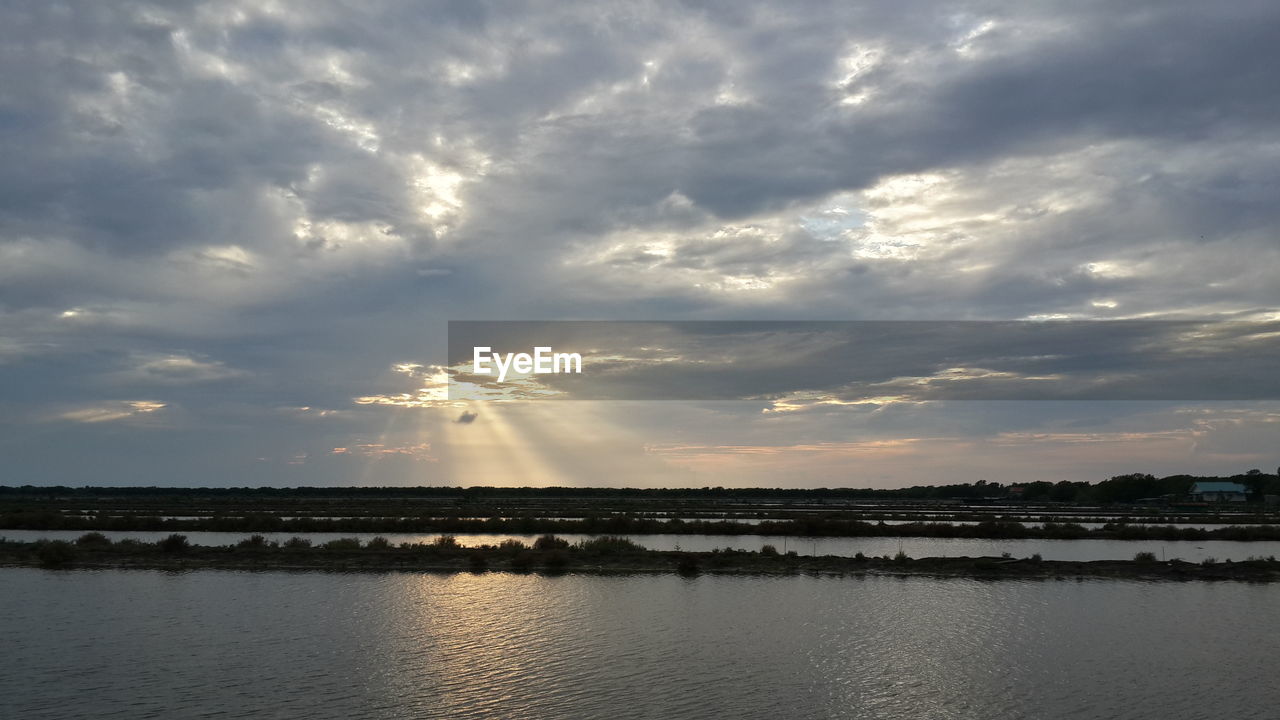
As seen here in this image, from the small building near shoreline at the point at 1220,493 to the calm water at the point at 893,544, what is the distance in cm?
8609

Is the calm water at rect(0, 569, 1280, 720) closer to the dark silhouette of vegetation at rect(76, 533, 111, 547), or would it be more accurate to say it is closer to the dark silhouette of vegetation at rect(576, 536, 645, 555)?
the dark silhouette of vegetation at rect(576, 536, 645, 555)

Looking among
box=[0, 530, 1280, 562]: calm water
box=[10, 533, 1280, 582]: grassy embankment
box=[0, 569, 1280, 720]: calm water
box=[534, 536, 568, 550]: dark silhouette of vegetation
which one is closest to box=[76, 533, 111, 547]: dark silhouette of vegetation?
box=[10, 533, 1280, 582]: grassy embankment

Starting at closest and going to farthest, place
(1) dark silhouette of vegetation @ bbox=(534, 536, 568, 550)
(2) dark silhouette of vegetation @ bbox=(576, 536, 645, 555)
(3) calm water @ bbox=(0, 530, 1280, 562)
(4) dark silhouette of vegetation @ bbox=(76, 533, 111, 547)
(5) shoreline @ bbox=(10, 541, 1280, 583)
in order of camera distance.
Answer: (5) shoreline @ bbox=(10, 541, 1280, 583), (2) dark silhouette of vegetation @ bbox=(576, 536, 645, 555), (4) dark silhouette of vegetation @ bbox=(76, 533, 111, 547), (1) dark silhouette of vegetation @ bbox=(534, 536, 568, 550), (3) calm water @ bbox=(0, 530, 1280, 562)

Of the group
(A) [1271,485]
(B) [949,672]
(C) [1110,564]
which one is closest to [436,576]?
(B) [949,672]

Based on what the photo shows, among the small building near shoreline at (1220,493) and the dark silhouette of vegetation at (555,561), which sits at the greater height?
the dark silhouette of vegetation at (555,561)

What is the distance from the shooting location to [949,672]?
17.8 m

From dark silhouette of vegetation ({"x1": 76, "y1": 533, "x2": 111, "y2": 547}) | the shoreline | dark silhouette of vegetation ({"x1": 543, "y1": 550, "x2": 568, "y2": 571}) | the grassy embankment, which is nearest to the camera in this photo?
the shoreline

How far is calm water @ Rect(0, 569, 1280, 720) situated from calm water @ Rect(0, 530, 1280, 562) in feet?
37.3

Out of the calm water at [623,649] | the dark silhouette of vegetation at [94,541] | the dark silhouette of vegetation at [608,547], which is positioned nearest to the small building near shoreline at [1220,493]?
the calm water at [623,649]

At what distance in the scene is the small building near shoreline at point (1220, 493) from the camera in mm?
120812

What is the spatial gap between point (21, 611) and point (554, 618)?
1461 cm

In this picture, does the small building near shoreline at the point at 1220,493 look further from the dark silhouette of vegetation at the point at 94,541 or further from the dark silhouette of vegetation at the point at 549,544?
the dark silhouette of vegetation at the point at 94,541

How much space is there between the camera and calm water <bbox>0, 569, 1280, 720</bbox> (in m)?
15.2

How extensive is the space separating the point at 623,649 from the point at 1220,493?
136 meters
